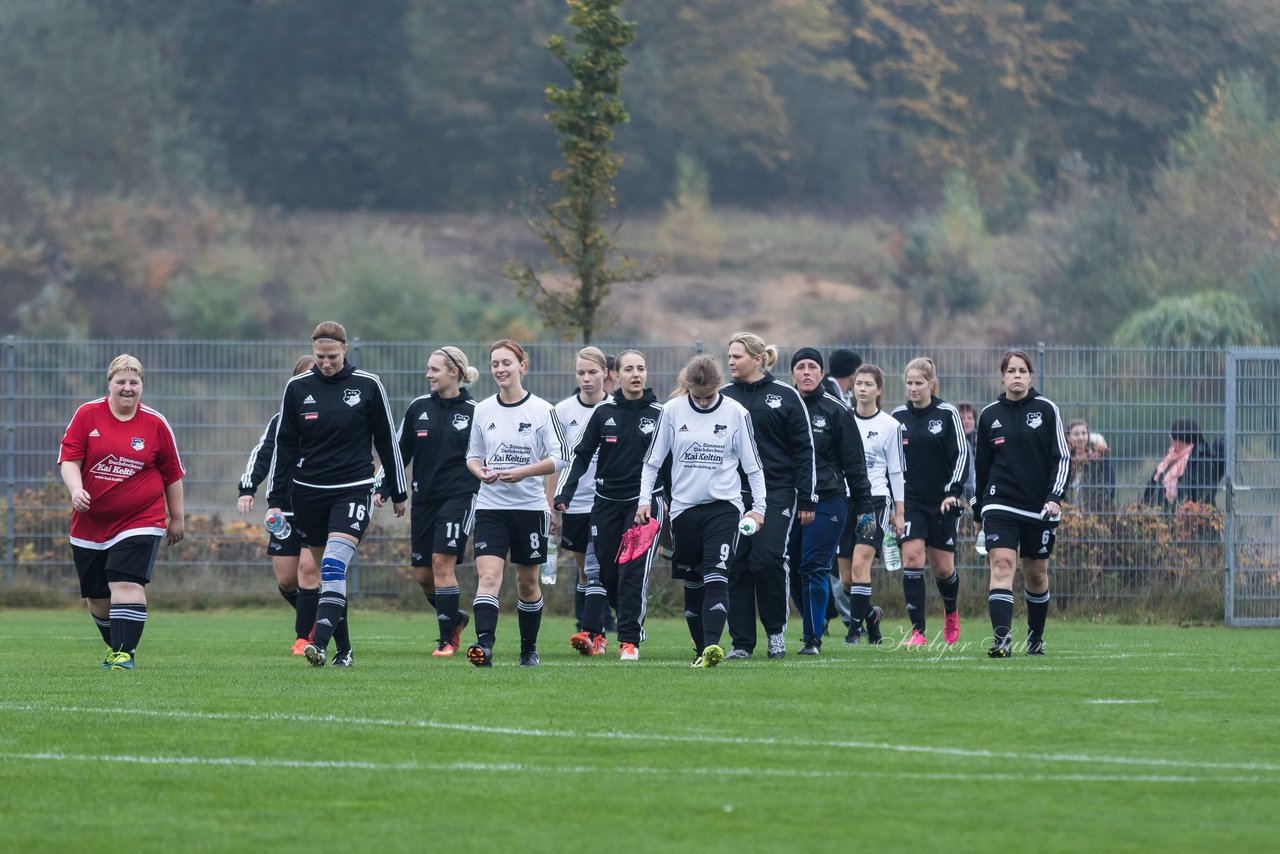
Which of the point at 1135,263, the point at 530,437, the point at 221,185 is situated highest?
the point at 221,185

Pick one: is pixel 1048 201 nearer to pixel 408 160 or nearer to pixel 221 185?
pixel 408 160

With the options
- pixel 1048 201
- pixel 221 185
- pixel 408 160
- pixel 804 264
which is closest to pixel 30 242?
pixel 221 185

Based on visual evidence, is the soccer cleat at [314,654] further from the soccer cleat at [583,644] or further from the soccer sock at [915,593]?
the soccer sock at [915,593]

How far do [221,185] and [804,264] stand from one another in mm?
19601

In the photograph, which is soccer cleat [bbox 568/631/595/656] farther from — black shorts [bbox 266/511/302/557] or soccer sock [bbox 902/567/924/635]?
soccer sock [bbox 902/567/924/635]

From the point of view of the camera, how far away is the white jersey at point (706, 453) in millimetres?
12312

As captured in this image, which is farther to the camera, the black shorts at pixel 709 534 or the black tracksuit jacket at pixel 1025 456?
the black tracksuit jacket at pixel 1025 456

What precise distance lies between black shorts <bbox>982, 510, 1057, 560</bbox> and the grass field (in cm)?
91

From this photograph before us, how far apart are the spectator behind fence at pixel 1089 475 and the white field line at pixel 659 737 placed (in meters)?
11.3

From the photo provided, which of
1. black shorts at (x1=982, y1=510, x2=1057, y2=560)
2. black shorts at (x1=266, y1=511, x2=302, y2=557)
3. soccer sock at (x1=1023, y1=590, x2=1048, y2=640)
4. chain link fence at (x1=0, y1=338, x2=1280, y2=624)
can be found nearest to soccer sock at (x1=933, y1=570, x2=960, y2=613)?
soccer sock at (x1=1023, y1=590, x2=1048, y2=640)

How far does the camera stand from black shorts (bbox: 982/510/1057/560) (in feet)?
42.8

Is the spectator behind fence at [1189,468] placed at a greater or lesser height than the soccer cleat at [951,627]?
greater

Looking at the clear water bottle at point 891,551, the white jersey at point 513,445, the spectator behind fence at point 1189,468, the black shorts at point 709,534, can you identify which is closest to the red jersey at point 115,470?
the white jersey at point 513,445

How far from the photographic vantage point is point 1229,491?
1872 cm
